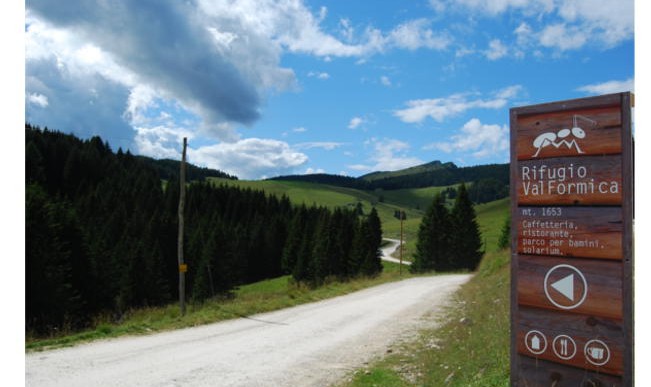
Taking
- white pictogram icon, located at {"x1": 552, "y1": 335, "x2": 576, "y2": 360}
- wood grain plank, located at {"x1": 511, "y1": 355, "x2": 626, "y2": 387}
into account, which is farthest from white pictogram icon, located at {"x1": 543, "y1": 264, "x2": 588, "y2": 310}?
wood grain plank, located at {"x1": 511, "y1": 355, "x2": 626, "y2": 387}

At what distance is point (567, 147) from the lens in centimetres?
475

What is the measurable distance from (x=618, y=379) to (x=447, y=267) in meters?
64.2

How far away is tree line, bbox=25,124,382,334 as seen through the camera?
30484 millimetres

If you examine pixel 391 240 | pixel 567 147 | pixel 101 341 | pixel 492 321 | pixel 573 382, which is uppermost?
pixel 567 147

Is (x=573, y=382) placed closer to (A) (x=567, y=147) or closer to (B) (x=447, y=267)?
(A) (x=567, y=147)

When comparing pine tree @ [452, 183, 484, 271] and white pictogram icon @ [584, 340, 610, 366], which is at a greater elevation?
white pictogram icon @ [584, 340, 610, 366]

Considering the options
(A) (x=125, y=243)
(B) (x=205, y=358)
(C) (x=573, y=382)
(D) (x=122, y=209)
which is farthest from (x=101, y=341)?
(D) (x=122, y=209)

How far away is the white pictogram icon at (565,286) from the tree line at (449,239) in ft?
203

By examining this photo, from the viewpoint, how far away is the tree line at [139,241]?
3048cm

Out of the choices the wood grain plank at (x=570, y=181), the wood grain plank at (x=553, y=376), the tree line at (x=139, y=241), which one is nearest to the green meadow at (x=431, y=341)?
the wood grain plank at (x=553, y=376)

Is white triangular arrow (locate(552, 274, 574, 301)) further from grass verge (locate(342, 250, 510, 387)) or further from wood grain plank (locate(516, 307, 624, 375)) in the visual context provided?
grass verge (locate(342, 250, 510, 387))

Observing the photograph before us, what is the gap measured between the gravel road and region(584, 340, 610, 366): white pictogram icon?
210 inches

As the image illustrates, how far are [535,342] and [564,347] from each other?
1.08 ft

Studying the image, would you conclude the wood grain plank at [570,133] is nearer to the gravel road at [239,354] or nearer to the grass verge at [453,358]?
the grass verge at [453,358]
